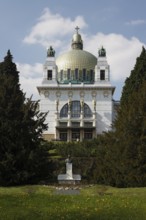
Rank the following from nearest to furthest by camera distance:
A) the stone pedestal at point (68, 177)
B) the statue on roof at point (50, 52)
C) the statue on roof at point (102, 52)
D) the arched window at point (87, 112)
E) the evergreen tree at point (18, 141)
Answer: the evergreen tree at point (18, 141)
the stone pedestal at point (68, 177)
the arched window at point (87, 112)
the statue on roof at point (50, 52)
the statue on roof at point (102, 52)

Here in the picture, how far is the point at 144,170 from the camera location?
27.2 m

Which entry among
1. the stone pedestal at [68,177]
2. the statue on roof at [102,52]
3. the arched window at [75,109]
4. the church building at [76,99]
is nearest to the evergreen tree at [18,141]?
the stone pedestal at [68,177]

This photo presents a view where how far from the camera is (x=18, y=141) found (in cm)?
2859

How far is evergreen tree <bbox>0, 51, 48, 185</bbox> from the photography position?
27.6m

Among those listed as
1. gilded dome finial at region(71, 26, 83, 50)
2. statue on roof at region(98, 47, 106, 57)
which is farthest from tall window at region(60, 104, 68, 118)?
gilded dome finial at region(71, 26, 83, 50)

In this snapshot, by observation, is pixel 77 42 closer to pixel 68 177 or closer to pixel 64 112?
pixel 64 112

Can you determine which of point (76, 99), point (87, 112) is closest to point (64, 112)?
point (76, 99)

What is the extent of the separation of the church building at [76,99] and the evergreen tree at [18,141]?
52.8 metres

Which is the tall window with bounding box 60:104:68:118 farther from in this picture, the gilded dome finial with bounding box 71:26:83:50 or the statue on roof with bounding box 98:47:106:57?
the gilded dome finial with bounding box 71:26:83:50

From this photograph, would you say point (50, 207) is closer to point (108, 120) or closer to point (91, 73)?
point (108, 120)

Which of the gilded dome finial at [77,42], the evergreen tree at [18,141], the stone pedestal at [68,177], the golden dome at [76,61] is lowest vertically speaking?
the stone pedestal at [68,177]

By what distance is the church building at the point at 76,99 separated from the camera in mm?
85188

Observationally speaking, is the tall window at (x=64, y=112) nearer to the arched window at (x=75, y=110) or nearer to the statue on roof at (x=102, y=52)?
the arched window at (x=75, y=110)

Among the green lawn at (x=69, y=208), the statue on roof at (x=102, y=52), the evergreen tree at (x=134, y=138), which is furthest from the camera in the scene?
the statue on roof at (x=102, y=52)
